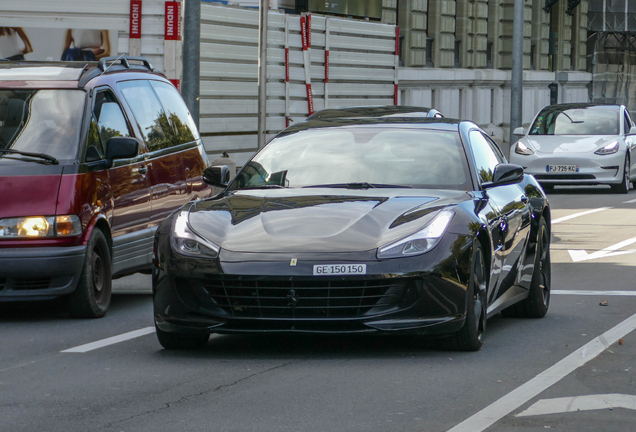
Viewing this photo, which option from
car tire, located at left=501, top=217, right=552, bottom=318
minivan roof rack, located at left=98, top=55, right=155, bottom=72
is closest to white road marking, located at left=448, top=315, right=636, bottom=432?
car tire, located at left=501, top=217, right=552, bottom=318

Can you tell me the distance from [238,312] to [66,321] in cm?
234

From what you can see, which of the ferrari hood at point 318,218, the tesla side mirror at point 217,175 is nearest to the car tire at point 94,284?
the tesla side mirror at point 217,175

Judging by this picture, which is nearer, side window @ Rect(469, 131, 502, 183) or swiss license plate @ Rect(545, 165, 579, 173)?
side window @ Rect(469, 131, 502, 183)

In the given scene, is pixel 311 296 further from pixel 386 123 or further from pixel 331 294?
pixel 386 123

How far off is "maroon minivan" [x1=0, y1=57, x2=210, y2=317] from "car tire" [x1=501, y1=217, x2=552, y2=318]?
2.88 m

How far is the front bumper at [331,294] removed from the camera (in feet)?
20.9

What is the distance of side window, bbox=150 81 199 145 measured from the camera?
10633 millimetres

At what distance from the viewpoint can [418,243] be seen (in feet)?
A: 21.2

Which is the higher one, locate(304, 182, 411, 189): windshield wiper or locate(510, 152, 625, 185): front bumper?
locate(304, 182, 411, 189): windshield wiper

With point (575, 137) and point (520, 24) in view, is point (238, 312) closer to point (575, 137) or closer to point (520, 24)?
point (575, 137)

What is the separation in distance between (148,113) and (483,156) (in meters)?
3.29

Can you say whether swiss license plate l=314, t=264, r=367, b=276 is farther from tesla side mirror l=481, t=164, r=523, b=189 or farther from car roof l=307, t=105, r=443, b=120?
car roof l=307, t=105, r=443, b=120

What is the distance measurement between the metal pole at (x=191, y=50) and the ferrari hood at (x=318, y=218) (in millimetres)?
7582

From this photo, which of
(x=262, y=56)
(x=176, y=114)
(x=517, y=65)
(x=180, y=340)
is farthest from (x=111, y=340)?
(x=517, y=65)
